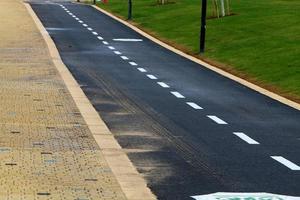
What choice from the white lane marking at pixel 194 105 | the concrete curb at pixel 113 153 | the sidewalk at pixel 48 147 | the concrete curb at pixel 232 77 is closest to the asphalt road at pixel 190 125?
the white lane marking at pixel 194 105

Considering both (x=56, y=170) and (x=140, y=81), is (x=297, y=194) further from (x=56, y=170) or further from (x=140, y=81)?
(x=140, y=81)

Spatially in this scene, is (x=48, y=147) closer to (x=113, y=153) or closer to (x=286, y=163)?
(x=113, y=153)

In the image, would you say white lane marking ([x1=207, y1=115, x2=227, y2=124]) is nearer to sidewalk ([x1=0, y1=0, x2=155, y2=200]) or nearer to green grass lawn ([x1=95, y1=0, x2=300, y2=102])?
sidewalk ([x1=0, y1=0, x2=155, y2=200])

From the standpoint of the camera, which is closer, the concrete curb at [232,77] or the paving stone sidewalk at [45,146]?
the paving stone sidewalk at [45,146]

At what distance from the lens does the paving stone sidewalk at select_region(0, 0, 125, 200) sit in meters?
8.95

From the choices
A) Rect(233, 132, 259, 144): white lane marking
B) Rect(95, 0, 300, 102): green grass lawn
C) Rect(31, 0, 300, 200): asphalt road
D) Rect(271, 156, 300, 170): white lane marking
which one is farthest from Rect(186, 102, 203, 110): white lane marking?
Rect(271, 156, 300, 170): white lane marking

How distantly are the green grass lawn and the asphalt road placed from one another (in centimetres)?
132

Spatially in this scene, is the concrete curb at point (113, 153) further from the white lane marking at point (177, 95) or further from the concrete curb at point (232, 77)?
the concrete curb at point (232, 77)

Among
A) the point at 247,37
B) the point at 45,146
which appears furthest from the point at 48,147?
the point at 247,37

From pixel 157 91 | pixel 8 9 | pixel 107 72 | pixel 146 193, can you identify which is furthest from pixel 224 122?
pixel 8 9

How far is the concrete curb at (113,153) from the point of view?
9108mm

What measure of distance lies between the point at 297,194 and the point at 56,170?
285 cm

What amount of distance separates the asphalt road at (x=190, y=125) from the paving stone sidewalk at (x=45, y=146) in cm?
61

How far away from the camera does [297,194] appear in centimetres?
927
